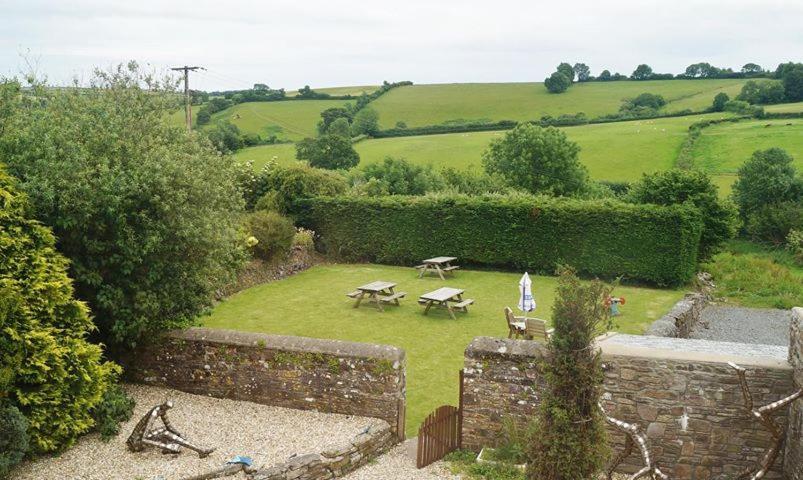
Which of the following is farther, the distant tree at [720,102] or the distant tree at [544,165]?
the distant tree at [720,102]

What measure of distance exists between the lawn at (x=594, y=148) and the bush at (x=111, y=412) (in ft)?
118

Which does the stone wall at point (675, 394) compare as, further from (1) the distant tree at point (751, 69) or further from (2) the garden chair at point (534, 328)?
(1) the distant tree at point (751, 69)

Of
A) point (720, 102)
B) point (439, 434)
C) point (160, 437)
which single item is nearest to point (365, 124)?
point (720, 102)

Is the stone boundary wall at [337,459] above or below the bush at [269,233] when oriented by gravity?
below

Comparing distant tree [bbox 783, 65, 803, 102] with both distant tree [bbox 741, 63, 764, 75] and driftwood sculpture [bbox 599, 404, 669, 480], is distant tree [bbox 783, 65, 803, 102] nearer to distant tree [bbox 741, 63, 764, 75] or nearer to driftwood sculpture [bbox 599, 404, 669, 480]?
distant tree [bbox 741, 63, 764, 75]

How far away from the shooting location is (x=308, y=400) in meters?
9.83

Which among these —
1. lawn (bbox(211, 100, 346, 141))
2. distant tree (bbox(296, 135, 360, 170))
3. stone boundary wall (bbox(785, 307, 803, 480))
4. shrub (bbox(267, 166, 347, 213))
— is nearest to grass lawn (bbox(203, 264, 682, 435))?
shrub (bbox(267, 166, 347, 213))

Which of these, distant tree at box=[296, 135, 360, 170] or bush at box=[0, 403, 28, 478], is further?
distant tree at box=[296, 135, 360, 170]

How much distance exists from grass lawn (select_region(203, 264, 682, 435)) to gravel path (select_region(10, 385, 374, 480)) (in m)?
1.64

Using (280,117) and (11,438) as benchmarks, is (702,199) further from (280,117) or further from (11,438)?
(280,117)

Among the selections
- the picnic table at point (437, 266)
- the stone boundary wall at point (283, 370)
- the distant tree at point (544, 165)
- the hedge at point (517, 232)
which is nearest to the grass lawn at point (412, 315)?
the picnic table at point (437, 266)

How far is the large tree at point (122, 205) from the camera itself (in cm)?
952

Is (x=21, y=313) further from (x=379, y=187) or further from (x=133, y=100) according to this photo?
(x=379, y=187)

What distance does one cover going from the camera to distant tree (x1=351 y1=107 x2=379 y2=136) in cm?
6258
